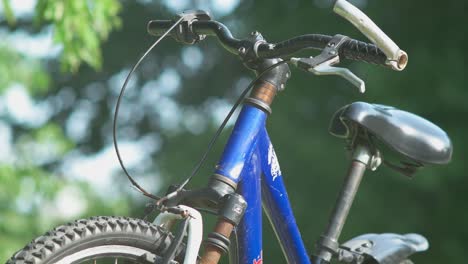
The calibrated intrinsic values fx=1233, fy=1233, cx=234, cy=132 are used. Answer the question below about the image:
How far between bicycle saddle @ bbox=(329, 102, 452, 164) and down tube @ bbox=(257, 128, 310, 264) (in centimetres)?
42

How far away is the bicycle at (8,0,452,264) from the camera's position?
3303 mm

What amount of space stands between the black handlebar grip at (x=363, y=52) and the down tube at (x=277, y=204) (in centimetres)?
43

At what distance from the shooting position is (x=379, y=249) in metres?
4.50

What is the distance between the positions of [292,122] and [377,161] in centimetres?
936

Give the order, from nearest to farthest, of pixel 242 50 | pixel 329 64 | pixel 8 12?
pixel 329 64
pixel 242 50
pixel 8 12

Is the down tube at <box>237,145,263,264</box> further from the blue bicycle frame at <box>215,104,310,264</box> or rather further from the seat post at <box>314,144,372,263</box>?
the seat post at <box>314,144,372,263</box>

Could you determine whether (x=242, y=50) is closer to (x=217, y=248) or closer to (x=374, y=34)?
(x=374, y=34)

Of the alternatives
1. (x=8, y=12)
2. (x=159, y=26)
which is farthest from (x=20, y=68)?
(x=159, y=26)

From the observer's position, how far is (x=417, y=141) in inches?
169

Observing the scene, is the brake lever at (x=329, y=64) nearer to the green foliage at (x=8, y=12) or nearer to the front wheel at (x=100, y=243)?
the front wheel at (x=100, y=243)

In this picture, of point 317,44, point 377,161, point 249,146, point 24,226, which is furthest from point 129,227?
point 24,226

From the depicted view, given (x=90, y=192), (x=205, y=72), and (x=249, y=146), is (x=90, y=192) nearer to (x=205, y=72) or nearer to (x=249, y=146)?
(x=205, y=72)

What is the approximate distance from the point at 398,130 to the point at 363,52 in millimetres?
878

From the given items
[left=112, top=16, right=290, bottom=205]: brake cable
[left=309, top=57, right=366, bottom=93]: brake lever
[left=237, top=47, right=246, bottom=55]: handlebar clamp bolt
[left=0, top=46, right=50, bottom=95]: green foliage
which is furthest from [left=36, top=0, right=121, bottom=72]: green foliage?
[left=0, top=46, right=50, bottom=95]: green foliage
